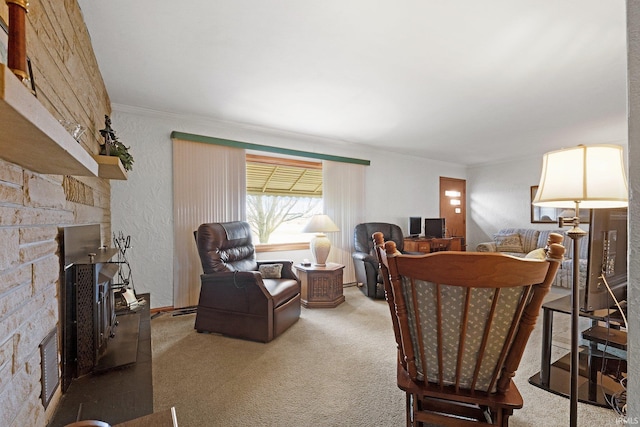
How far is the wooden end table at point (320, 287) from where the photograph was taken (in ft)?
12.2

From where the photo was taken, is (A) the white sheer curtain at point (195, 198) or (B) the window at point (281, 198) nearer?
(A) the white sheer curtain at point (195, 198)

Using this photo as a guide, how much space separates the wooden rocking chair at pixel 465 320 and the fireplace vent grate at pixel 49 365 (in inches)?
53.7

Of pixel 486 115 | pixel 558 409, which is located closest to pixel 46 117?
pixel 558 409

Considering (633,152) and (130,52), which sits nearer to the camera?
(633,152)

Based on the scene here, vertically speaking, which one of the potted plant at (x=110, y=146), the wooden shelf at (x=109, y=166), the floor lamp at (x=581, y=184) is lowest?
the floor lamp at (x=581, y=184)

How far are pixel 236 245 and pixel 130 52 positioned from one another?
1.98 m

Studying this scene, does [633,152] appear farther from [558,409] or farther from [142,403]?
[558,409]

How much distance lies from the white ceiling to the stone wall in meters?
0.58

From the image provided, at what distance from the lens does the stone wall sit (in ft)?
2.81

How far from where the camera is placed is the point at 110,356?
1621mm

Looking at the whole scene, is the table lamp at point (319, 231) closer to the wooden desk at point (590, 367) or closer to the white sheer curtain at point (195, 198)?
the white sheer curtain at point (195, 198)

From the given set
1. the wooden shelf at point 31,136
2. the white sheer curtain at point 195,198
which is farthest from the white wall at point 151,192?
the wooden shelf at point 31,136

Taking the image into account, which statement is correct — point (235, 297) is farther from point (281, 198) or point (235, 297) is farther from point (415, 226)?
point (415, 226)

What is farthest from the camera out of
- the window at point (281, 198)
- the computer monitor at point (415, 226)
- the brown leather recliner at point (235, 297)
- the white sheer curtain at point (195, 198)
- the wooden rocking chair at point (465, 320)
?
the computer monitor at point (415, 226)
